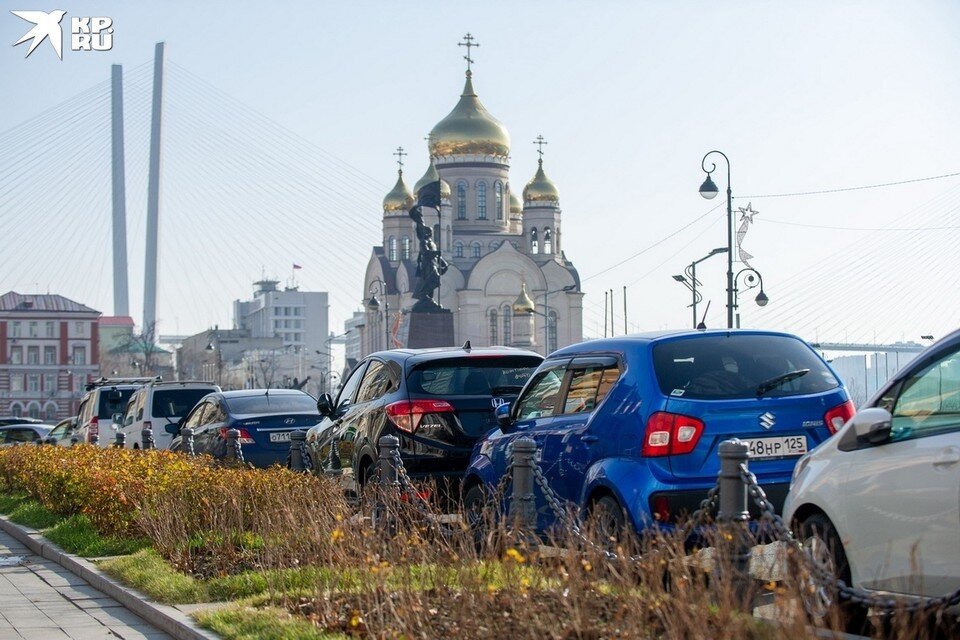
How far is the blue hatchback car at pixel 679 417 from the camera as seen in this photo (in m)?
7.93

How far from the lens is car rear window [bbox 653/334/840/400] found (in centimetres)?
826

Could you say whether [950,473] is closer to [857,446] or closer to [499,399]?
[857,446]

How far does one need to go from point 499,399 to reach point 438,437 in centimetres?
62

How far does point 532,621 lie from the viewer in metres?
5.66

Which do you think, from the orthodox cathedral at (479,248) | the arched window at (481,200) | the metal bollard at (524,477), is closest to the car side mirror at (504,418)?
the metal bollard at (524,477)

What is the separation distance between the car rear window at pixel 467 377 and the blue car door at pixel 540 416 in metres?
1.59

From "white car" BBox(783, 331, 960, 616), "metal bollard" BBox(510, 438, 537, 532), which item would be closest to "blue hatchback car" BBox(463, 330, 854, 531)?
"metal bollard" BBox(510, 438, 537, 532)

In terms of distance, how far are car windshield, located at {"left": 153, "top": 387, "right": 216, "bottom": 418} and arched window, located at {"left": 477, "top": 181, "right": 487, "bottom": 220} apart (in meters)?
85.3

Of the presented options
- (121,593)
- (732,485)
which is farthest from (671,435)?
(121,593)

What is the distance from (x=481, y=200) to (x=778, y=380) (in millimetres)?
101092

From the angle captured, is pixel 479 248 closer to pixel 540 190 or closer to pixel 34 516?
pixel 540 190

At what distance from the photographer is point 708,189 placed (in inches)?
1252

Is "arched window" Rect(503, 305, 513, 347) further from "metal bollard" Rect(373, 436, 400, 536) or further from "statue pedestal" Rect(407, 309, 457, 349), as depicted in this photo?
"metal bollard" Rect(373, 436, 400, 536)

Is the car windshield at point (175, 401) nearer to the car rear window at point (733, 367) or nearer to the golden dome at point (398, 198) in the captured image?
the car rear window at point (733, 367)
